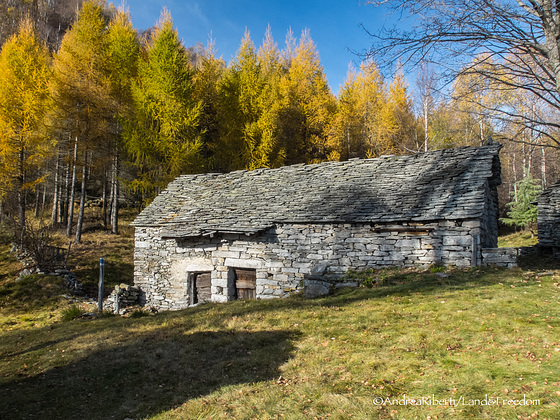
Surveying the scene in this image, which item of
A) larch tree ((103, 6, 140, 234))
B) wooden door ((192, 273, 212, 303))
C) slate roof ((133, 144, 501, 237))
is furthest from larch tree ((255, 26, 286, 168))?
wooden door ((192, 273, 212, 303))

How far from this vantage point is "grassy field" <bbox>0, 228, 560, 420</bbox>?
3762 millimetres

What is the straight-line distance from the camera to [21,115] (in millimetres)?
15172

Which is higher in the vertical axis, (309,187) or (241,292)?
(309,187)

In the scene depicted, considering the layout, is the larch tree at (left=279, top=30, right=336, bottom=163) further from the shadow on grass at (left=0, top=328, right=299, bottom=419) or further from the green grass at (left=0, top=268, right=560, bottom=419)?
the shadow on grass at (left=0, top=328, right=299, bottom=419)

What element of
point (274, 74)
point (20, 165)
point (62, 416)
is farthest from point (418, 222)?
point (20, 165)

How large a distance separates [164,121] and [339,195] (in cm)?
1037

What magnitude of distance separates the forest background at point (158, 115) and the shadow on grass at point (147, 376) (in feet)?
34.4

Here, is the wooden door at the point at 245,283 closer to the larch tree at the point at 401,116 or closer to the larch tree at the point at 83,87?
the larch tree at the point at 83,87

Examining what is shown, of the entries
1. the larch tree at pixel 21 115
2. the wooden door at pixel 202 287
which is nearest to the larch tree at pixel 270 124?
the wooden door at pixel 202 287

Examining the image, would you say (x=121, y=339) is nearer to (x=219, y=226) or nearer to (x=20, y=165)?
(x=219, y=226)

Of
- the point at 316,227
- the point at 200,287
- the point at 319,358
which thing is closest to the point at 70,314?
the point at 200,287

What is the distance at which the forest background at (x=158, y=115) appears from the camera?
15719 millimetres

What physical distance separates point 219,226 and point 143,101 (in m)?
9.51

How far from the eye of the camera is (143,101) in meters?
16.4
